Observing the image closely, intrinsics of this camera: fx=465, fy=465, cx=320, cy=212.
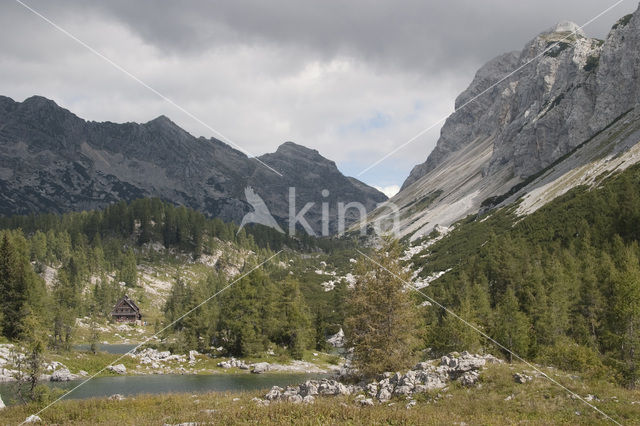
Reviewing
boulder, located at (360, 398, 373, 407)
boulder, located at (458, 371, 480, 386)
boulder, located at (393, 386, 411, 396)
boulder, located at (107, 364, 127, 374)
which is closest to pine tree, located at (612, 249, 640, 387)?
boulder, located at (458, 371, 480, 386)

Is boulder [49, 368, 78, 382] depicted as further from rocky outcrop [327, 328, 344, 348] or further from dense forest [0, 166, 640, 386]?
rocky outcrop [327, 328, 344, 348]

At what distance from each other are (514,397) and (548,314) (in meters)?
36.1

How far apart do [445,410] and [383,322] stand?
707 inches

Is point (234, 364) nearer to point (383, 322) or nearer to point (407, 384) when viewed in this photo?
point (383, 322)

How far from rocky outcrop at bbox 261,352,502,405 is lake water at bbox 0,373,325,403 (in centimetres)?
2046

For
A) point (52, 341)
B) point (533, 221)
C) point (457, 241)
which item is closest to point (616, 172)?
point (533, 221)

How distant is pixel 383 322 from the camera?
4300 cm

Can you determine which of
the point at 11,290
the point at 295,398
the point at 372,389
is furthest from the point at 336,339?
the point at 295,398

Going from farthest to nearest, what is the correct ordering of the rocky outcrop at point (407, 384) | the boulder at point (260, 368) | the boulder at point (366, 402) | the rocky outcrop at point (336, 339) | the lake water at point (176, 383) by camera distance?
1. the rocky outcrop at point (336, 339)
2. the boulder at point (260, 368)
3. the lake water at point (176, 383)
4. the rocky outcrop at point (407, 384)
5. the boulder at point (366, 402)

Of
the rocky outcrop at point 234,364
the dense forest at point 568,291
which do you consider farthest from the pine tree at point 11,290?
the dense forest at point 568,291

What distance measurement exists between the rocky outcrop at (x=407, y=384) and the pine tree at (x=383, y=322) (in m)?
7.36

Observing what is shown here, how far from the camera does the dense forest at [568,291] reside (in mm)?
40438

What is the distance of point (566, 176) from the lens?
456 feet

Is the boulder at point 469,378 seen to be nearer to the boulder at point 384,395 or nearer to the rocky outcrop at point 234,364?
A: the boulder at point 384,395
